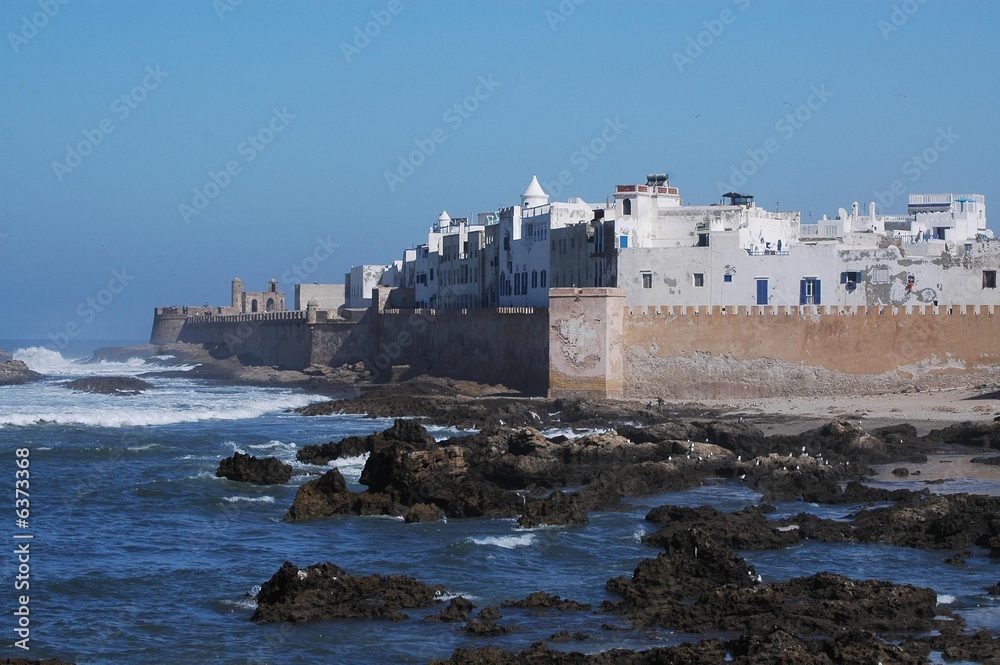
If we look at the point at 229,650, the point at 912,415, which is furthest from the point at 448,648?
the point at 912,415

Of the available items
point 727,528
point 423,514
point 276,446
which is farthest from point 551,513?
Result: point 276,446

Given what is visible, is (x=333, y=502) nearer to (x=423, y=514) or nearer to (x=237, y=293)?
(x=423, y=514)

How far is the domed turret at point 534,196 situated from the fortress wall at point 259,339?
11394 millimetres

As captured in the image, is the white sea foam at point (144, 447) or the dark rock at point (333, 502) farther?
the white sea foam at point (144, 447)

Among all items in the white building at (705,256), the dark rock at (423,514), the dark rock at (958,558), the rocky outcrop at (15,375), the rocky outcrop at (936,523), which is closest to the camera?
the dark rock at (958,558)

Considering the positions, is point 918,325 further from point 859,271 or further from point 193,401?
point 193,401

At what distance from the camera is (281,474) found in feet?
79.5

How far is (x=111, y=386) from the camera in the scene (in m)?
50.4

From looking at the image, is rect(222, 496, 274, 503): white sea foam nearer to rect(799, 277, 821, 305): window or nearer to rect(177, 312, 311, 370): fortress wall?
rect(799, 277, 821, 305): window

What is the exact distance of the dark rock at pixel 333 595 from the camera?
48.0 feet

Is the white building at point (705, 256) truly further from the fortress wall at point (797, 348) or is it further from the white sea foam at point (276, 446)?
the white sea foam at point (276, 446)

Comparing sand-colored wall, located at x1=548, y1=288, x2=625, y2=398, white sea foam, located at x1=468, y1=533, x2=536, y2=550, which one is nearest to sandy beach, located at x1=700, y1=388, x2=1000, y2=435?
sand-colored wall, located at x1=548, y1=288, x2=625, y2=398

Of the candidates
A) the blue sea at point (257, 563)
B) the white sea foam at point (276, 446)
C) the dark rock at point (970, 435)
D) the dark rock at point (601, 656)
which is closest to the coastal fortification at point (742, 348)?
the dark rock at point (970, 435)

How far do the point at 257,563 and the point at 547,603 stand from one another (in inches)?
180
